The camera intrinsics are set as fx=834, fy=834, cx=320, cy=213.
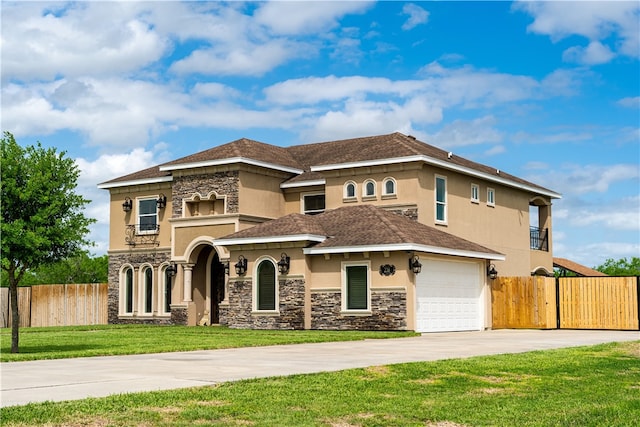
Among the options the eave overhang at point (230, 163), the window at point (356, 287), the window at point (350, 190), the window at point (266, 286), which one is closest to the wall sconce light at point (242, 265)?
the window at point (266, 286)

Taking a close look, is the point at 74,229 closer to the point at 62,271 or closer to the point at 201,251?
the point at 201,251

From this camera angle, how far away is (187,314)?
1459 inches

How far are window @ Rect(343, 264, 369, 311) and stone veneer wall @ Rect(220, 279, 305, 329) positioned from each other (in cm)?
170

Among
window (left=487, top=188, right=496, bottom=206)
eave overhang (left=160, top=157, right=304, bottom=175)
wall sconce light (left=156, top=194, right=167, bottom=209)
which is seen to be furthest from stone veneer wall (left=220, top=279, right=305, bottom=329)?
window (left=487, top=188, right=496, bottom=206)

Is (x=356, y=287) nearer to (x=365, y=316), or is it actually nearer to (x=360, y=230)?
(x=365, y=316)

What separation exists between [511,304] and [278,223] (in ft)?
33.0

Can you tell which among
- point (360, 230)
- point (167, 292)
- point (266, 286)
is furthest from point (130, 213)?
point (360, 230)

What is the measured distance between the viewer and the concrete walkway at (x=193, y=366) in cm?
1129

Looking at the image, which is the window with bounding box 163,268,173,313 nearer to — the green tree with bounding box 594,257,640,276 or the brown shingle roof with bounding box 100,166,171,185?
the brown shingle roof with bounding box 100,166,171,185

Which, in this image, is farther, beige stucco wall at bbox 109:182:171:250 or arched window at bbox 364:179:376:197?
beige stucco wall at bbox 109:182:171:250

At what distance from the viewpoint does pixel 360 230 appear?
30.7 metres

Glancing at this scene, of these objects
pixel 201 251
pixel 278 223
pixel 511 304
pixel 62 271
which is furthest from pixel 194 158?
pixel 62 271

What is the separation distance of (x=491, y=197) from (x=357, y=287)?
37.0ft

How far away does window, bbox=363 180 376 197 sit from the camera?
3444cm
